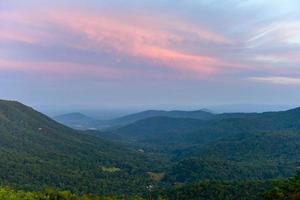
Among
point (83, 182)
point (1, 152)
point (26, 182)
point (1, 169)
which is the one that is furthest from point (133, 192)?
point (1, 152)

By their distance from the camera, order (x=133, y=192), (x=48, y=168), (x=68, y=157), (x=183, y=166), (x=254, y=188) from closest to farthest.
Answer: (x=254, y=188) < (x=133, y=192) < (x=48, y=168) < (x=183, y=166) < (x=68, y=157)

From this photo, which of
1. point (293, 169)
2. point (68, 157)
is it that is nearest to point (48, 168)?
point (68, 157)

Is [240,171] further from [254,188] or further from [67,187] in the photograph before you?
[67,187]

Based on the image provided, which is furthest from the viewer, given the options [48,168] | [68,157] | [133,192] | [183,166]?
[68,157]

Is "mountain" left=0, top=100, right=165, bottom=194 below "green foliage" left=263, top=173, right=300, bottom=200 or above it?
below

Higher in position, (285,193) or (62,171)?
(285,193)

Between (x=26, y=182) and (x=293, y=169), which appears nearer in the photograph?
(x=26, y=182)

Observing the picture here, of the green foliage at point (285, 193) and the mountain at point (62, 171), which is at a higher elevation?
the green foliage at point (285, 193)

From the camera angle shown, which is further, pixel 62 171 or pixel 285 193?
pixel 62 171

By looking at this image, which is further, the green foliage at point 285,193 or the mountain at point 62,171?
the mountain at point 62,171

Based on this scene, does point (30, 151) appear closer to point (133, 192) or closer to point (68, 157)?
point (68, 157)

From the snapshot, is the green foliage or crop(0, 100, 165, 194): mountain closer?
the green foliage
